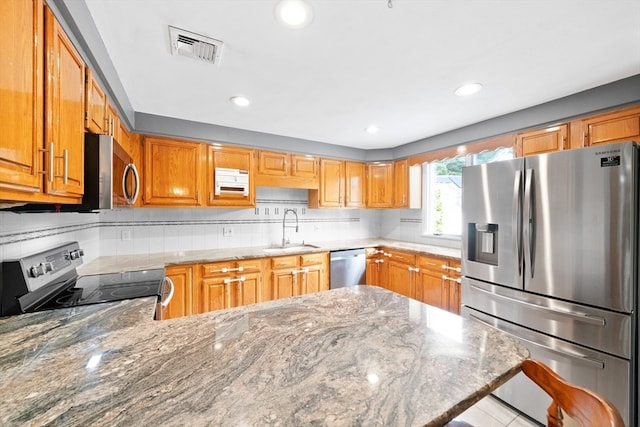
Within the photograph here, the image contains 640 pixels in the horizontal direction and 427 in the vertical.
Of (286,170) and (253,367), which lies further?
(286,170)

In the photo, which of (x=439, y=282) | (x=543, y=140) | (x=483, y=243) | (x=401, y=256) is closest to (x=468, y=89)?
(x=543, y=140)

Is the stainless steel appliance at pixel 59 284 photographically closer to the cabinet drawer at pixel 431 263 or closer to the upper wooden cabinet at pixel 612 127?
the cabinet drawer at pixel 431 263

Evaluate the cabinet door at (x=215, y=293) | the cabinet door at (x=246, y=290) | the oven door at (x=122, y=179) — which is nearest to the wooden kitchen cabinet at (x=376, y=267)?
the cabinet door at (x=246, y=290)

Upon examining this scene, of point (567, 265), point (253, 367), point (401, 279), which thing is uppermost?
point (567, 265)

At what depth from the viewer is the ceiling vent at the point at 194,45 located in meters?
1.45

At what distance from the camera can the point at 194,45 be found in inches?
60.8

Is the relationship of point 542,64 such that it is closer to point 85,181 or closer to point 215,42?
point 215,42

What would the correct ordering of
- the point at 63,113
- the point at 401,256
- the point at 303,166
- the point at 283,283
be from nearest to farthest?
the point at 63,113 < the point at 283,283 < the point at 401,256 < the point at 303,166

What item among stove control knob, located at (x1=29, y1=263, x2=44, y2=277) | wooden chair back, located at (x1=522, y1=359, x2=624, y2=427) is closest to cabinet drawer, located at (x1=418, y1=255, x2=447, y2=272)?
wooden chair back, located at (x1=522, y1=359, x2=624, y2=427)

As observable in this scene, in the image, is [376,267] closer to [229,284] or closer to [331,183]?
[331,183]

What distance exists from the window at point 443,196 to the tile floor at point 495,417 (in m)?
1.88

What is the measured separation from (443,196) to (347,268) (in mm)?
1595

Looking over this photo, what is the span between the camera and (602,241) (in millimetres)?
1530

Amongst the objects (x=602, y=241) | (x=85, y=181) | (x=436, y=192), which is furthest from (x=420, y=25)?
(x=436, y=192)
